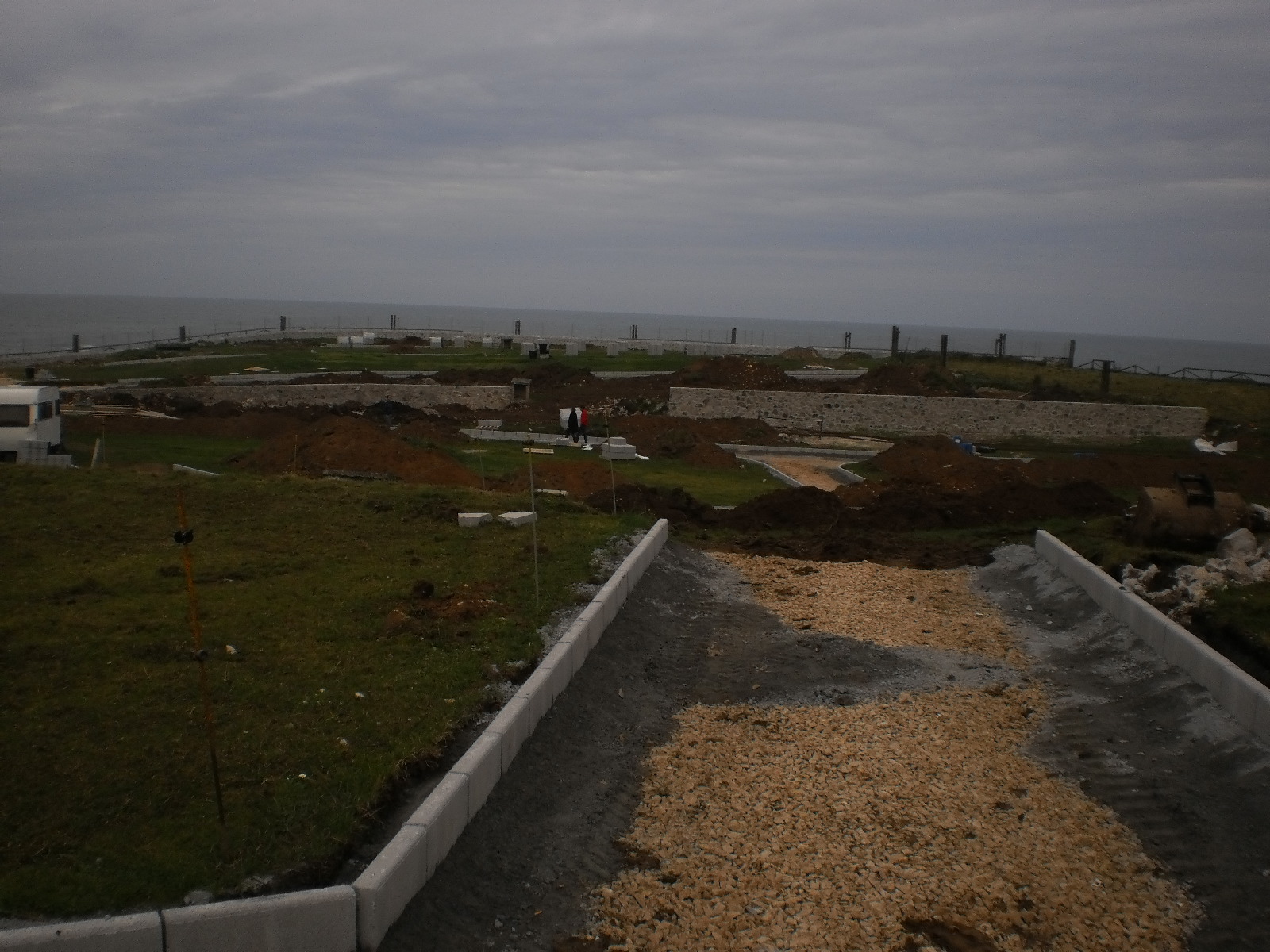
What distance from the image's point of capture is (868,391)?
148 feet

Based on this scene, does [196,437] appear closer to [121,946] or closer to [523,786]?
[523,786]

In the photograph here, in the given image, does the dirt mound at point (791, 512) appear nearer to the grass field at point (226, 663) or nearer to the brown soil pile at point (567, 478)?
the brown soil pile at point (567, 478)

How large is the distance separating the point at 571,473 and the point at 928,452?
9.85 metres

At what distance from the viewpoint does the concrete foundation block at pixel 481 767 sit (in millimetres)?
6742

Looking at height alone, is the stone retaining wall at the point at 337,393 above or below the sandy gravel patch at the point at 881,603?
above

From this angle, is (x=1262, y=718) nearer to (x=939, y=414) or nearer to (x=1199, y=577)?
(x=1199, y=577)

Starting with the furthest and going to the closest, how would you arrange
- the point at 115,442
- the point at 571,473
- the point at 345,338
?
1. the point at 345,338
2. the point at 115,442
3. the point at 571,473

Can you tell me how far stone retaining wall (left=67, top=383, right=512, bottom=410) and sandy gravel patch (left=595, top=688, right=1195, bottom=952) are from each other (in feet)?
106

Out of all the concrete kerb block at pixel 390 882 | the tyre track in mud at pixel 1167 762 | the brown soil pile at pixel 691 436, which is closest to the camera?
the concrete kerb block at pixel 390 882

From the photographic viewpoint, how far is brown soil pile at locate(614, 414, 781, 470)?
2962cm

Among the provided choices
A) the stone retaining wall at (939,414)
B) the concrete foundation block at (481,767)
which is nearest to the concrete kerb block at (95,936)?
the concrete foundation block at (481,767)

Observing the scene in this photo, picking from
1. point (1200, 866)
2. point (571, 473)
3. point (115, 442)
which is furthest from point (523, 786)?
point (115, 442)

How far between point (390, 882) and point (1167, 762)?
6.44m

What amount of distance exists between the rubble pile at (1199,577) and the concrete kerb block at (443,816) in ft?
27.7
